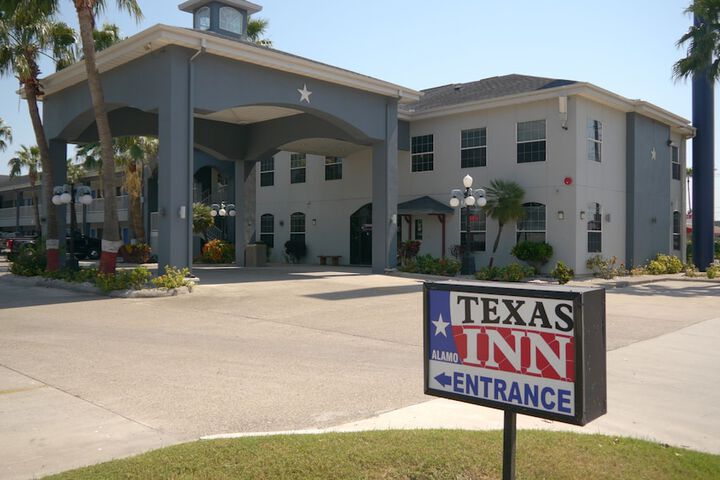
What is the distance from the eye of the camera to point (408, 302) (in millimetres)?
16094

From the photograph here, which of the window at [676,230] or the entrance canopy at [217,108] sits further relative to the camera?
the window at [676,230]

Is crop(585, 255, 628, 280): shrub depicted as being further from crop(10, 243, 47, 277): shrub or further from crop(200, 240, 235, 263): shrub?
crop(10, 243, 47, 277): shrub

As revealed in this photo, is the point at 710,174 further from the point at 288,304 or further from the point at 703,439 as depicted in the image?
the point at 703,439

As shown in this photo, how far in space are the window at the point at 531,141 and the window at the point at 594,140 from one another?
178cm

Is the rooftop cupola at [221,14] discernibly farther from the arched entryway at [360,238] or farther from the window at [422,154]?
the arched entryway at [360,238]

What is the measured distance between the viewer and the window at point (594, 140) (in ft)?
81.8

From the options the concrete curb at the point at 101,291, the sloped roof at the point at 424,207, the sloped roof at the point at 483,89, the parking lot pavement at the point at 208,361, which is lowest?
the parking lot pavement at the point at 208,361

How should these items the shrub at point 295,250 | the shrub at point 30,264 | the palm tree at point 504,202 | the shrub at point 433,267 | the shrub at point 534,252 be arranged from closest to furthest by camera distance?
the shrub at point 30,264 → the shrub at point 433,267 → the shrub at point 534,252 → the palm tree at point 504,202 → the shrub at point 295,250

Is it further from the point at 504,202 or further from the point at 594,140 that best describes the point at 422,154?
the point at 594,140

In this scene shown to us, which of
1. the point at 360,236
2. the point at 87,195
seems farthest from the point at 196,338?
the point at 360,236

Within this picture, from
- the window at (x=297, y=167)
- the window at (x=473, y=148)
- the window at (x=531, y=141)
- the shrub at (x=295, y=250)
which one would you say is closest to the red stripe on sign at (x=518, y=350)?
the window at (x=531, y=141)

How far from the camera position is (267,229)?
35375 millimetres

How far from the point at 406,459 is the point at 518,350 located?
57.2 inches

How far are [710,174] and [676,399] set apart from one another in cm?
2688
